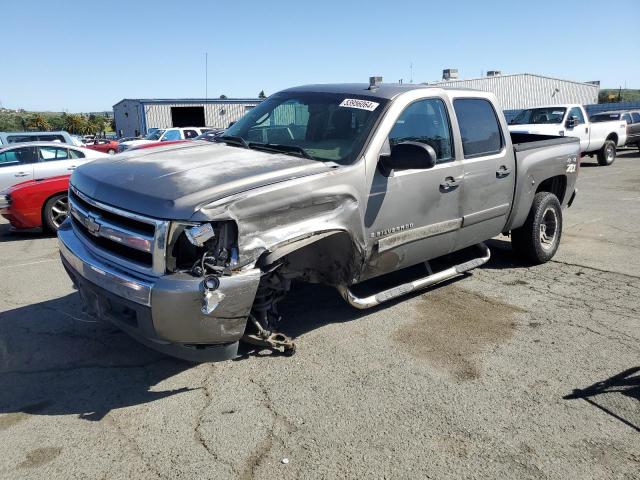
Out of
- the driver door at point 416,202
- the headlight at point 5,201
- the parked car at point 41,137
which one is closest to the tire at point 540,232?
the driver door at point 416,202

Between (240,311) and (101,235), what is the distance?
1.07 metres

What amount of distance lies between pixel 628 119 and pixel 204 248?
21787mm

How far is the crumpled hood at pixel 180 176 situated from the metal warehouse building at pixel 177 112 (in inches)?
1405

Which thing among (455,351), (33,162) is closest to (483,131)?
(455,351)

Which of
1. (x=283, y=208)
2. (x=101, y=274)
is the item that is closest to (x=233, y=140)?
(x=283, y=208)

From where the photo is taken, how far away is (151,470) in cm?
267

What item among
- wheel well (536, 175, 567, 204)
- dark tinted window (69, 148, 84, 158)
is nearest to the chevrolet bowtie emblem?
wheel well (536, 175, 567, 204)

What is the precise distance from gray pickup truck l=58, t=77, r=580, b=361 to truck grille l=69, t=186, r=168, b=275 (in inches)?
0.4

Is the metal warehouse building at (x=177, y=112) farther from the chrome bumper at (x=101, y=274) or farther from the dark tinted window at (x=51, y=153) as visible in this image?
the chrome bumper at (x=101, y=274)

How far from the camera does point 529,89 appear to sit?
4409cm

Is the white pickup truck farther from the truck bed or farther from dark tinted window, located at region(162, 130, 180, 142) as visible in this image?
dark tinted window, located at region(162, 130, 180, 142)

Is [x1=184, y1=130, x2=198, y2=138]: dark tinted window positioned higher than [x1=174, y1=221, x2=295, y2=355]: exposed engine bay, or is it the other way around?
[x1=184, y1=130, x2=198, y2=138]: dark tinted window

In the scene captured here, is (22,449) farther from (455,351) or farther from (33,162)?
(33,162)

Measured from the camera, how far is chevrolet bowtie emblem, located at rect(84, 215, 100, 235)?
337 cm
